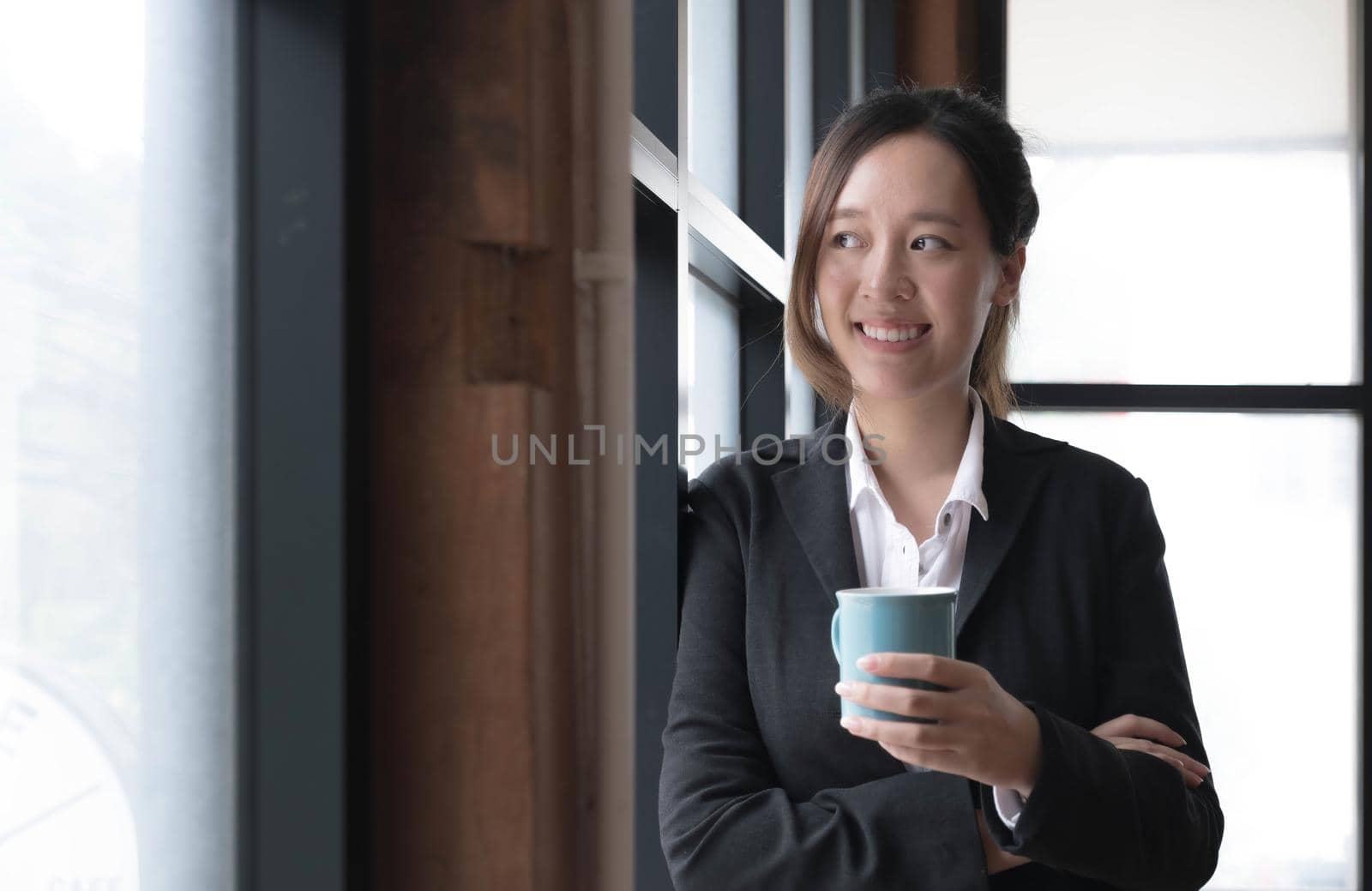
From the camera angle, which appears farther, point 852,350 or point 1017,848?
point 852,350

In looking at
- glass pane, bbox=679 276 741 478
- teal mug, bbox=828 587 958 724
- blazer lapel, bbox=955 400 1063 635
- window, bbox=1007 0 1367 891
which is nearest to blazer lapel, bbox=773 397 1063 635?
blazer lapel, bbox=955 400 1063 635

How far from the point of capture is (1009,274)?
1217 millimetres

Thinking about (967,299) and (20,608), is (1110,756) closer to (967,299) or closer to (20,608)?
(967,299)

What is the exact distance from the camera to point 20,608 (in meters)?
0.52

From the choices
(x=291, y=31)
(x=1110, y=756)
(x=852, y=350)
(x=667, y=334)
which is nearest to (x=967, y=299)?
(x=852, y=350)

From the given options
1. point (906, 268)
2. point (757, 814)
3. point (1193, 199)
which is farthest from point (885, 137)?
point (1193, 199)

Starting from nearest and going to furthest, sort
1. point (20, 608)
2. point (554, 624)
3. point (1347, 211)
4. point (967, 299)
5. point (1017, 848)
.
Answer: point (20, 608) < point (554, 624) < point (1017, 848) < point (967, 299) < point (1347, 211)

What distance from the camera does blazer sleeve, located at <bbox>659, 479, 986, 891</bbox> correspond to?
96cm

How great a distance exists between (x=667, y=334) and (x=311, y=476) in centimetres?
63

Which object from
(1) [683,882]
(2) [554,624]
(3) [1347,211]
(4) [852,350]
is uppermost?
(3) [1347,211]

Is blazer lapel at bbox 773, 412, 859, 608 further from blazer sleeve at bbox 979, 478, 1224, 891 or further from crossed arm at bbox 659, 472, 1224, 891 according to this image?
blazer sleeve at bbox 979, 478, 1224, 891

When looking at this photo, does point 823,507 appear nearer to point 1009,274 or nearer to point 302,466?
point 1009,274

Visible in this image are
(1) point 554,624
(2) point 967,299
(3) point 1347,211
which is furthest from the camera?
(3) point 1347,211

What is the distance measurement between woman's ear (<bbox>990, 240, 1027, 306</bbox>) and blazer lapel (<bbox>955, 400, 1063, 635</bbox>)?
12 centimetres
